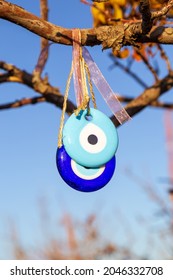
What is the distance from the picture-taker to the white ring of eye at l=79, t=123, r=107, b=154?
142 centimetres

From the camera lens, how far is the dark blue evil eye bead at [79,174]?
143cm

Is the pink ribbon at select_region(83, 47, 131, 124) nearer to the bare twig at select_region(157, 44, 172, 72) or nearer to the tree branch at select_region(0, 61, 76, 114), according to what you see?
the tree branch at select_region(0, 61, 76, 114)

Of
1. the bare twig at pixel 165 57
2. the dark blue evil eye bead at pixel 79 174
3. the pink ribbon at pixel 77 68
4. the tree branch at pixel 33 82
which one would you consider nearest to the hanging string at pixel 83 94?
the pink ribbon at pixel 77 68

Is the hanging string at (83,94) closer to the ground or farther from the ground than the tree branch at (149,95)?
farther from the ground

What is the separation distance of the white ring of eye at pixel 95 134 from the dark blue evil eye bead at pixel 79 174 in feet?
0.20

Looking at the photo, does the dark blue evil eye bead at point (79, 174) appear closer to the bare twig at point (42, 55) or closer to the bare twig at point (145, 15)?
the bare twig at point (145, 15)

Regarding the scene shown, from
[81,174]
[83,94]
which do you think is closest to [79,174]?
[81,174]

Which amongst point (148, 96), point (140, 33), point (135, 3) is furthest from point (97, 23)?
point (140, 33)

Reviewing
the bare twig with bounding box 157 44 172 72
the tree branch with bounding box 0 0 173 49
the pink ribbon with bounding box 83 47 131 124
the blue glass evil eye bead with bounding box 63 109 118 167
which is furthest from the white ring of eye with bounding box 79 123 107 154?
the bare twig with bounding box 157 44 172 72

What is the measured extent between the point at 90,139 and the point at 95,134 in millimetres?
20

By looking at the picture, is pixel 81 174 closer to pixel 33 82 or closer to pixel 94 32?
pixel 94 32

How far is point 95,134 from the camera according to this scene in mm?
1428

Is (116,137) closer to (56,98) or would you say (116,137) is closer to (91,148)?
(91,148)

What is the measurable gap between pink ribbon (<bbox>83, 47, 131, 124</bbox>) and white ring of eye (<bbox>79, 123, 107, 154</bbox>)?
11 centimetres
